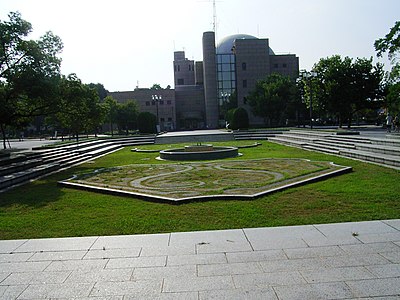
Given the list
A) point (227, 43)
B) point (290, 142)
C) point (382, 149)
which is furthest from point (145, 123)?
point (227, 43)

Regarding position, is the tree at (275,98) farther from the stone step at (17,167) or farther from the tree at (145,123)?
the stone step at (17,167)

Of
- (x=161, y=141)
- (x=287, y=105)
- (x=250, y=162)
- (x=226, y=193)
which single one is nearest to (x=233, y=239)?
(x=226, y=193)

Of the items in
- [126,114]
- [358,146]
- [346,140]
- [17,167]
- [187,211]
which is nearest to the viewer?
[187,211]

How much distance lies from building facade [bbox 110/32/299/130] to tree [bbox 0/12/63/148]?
190 feet

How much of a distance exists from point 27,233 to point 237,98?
71.5m

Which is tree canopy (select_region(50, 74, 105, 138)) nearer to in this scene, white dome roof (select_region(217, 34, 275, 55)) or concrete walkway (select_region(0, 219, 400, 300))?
concrete walkway (select_region(0, 219, 400, 300))

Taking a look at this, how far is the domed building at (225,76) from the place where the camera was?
7494 cm

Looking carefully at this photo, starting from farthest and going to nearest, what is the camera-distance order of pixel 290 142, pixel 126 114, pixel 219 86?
1. pixel 219 86
2. pixel 126 114
3. pixel 290 142

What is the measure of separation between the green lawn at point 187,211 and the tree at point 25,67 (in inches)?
284

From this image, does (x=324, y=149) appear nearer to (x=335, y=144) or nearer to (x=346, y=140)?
(x=335, y=144)

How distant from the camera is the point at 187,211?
7.92 metres

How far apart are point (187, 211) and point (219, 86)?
236ft

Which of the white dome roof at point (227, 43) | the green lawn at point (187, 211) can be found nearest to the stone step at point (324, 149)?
the green lawn at point (187, 211)

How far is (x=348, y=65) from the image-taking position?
41.2 m
